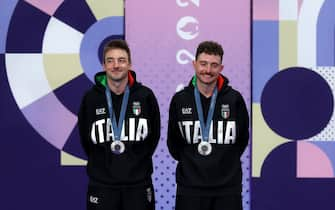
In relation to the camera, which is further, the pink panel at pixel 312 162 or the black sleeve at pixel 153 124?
the pink panel at pixel 312 162

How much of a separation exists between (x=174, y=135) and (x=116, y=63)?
1.88 feet

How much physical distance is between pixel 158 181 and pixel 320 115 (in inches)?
55.9

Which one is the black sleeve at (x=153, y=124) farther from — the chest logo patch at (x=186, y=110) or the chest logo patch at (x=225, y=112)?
the chest logo patch at (x=225, y=112)

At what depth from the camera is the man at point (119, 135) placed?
303 centimetres

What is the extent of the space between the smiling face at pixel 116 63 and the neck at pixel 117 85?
42 mm

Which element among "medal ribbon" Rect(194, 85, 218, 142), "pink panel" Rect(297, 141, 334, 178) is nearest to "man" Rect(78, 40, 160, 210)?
"medal ribbon" Rect(194, 85, 218, 142)

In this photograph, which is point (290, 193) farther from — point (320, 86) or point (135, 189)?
point (135, 189)

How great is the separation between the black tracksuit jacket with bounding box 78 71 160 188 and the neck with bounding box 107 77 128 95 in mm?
29

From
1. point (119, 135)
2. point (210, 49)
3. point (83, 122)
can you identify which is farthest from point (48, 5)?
point (210, 49)

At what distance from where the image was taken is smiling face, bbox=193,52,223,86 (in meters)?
3.01

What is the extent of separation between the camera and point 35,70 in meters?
4.27

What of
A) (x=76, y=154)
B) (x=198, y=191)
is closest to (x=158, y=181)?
(x=76, y=154)

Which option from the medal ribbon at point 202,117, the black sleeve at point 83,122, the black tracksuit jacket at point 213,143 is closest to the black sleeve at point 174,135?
the black tracksuit jacket at point 213,143

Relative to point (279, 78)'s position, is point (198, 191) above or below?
below
